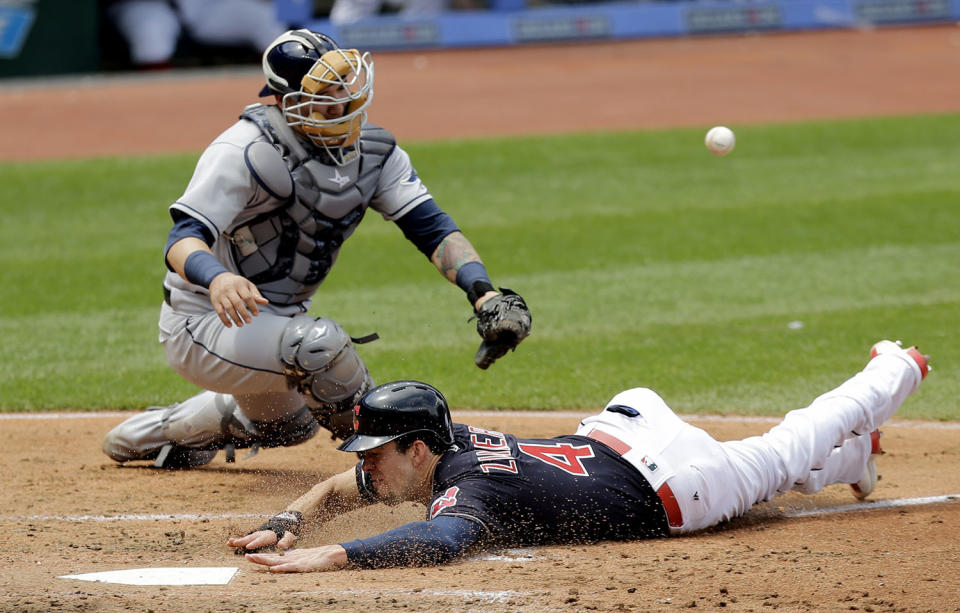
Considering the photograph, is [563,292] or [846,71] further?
[846,71]

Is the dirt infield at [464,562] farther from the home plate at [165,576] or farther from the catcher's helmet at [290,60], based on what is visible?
the catcher's helmet at [290,60]

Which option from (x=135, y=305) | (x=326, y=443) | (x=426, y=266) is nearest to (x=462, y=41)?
(x=426, y=266)

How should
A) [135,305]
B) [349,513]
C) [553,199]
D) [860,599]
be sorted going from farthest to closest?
[553,199], [135,305], [349,513], [860,599]

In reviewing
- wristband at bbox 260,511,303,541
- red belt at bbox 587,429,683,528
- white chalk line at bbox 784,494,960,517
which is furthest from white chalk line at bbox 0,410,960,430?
wristband at bbox 260,511,303,541

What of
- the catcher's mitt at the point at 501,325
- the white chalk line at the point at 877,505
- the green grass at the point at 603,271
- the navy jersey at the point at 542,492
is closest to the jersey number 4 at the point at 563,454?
the navy jersey at the point at 542,492

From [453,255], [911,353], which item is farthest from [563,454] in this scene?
[911,353]

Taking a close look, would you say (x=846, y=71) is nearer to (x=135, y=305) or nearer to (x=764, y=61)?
(x=764, y=61)
